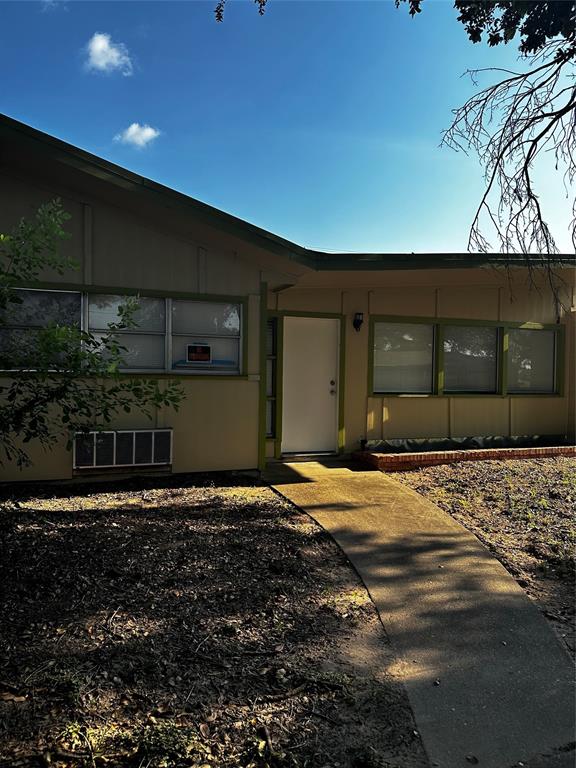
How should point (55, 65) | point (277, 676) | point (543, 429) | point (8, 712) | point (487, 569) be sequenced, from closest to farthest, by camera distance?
1. point (8, 712)
2. point (277, 676)
3. point (487, 569)
4. point (55, 65)
5. point (543, 429)

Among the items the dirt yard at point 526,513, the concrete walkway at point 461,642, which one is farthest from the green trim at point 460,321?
the concrete walkway at point 461,642

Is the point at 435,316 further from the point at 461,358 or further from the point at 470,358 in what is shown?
the point at 470,358

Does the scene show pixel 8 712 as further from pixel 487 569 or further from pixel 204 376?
pixel 204 376

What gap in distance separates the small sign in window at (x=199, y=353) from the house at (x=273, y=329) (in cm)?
1

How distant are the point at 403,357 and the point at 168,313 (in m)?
4.13

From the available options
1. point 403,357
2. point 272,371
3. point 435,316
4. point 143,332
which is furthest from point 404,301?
point 143,332

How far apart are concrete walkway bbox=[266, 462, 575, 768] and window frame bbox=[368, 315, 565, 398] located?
11.7 feet

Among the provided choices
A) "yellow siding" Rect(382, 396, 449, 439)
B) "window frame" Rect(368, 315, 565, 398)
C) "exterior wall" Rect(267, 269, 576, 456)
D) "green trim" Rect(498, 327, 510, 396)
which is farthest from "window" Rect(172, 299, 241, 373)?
"green trim" Rect(498, 327, 510, 396)

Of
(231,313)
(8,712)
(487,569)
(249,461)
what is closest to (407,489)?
(249,461)

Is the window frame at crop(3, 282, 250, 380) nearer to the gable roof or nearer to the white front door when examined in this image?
the gable roof

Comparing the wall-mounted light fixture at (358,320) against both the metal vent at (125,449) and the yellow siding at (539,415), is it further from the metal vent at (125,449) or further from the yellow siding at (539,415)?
the metal vent at (125,449)

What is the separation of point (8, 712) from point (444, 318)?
8.22 metres

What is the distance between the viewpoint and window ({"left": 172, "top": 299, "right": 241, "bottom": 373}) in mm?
6781

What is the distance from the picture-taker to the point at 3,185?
5930 mm
